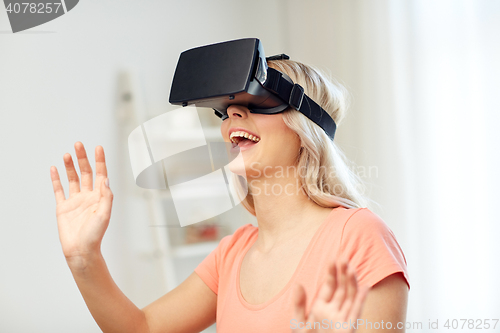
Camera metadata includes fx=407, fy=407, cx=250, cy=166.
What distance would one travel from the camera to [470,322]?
1.49 meters

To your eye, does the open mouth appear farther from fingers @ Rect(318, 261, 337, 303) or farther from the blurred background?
the blurred background

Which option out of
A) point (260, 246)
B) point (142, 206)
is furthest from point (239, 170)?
point (142, 206)

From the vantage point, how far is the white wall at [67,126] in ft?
4.60

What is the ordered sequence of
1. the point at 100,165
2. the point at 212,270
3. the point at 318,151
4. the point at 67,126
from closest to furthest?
1. the point at 100,165
2. the point at 318,151
3. the point at 212,270
4. the point at 67,126

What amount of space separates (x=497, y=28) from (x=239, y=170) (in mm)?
1111

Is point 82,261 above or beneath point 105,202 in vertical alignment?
beneath

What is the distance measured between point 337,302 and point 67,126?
126cm

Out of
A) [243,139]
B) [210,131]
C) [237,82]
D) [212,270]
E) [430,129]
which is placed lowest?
[212,270]

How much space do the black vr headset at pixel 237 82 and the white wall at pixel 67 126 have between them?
733mm

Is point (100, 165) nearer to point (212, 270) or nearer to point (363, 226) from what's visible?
point (212, 270)

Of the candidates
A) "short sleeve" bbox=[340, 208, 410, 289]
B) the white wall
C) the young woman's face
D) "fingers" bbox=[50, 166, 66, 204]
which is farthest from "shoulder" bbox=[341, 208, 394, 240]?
the white wall

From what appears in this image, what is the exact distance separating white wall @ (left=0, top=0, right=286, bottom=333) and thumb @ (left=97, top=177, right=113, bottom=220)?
74cm

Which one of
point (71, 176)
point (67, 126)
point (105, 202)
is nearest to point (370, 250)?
point (105, 202)

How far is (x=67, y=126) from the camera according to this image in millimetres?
1496
